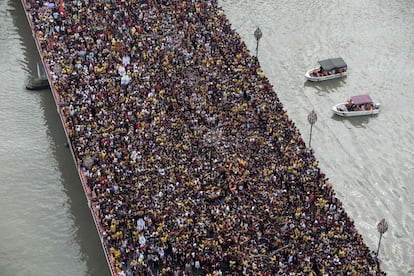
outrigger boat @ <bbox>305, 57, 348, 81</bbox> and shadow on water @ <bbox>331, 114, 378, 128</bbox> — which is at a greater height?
outrigger boat @ <bbox>305, 57, 348, 81</bbox>

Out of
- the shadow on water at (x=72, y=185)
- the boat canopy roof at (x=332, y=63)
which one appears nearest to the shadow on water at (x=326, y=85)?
the boat canopy roof at (x=332, y=63)

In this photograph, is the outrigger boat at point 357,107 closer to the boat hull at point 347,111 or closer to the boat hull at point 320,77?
the boat hull at point 347,111

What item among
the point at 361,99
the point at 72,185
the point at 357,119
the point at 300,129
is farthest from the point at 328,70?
the point at 72,185

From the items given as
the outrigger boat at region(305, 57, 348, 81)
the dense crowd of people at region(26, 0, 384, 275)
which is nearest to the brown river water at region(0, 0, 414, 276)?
the outrigger boat at region(305, 57, 348, 81)

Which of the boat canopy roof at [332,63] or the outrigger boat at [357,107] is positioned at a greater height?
the boat canopy roof at [332,63]

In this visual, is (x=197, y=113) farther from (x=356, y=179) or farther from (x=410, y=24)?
(x=410, y=24)

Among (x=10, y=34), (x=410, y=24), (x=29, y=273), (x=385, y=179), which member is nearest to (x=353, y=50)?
(x=410, y=24)

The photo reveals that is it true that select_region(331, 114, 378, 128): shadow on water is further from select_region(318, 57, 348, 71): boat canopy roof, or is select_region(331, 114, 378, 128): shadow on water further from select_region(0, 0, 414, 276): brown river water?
select_region(318, 57, 348, 71): boat canopy roof

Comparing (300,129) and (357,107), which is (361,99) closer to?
(357,107)
